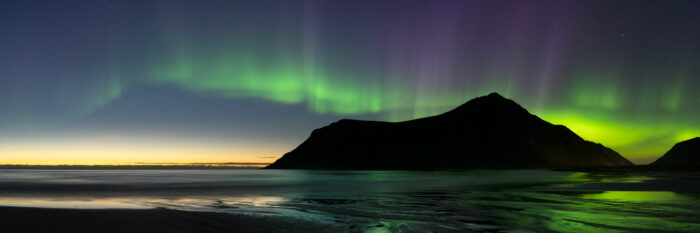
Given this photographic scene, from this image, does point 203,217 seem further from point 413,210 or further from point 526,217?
point 526,217

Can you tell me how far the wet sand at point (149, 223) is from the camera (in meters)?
14.6

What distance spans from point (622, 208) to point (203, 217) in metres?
18.3

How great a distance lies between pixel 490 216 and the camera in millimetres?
18734

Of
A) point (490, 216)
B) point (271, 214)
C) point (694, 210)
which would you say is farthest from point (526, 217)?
point (271, 214)

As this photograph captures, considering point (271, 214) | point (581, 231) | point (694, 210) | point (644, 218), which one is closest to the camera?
point (581, 231)

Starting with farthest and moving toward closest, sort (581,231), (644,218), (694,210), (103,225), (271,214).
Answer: (694,210), (271,214), (644,218), (103,225), (581,231)

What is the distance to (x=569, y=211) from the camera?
20.7 meters

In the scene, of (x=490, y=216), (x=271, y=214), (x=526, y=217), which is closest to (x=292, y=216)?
(x=271, y=214)

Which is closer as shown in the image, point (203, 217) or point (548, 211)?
point (203, 217)

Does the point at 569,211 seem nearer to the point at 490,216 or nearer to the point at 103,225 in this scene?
the point at 490,216

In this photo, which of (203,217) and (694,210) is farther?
(694,210)

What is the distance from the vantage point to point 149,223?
53.3ft

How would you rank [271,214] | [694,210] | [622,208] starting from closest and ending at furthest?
[271,214], [694,210], [622,208]

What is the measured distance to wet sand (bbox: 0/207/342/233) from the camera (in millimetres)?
14578
